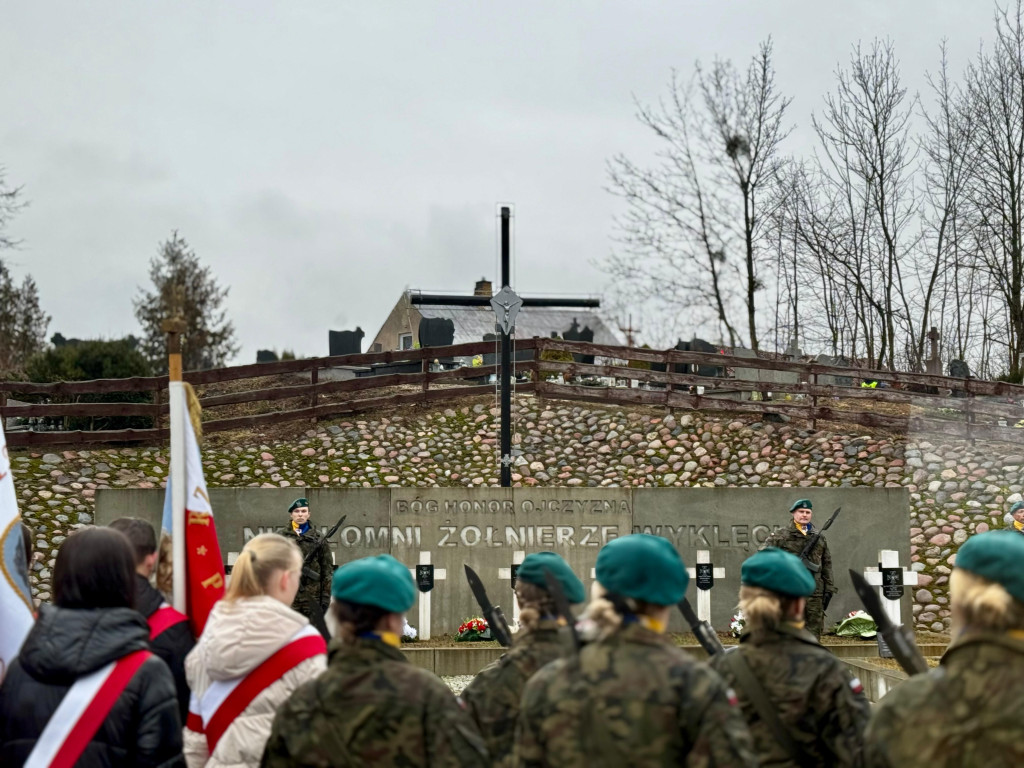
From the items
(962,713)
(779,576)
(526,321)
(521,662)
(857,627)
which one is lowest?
(857,627)

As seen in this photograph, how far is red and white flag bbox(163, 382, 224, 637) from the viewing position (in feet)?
18.1

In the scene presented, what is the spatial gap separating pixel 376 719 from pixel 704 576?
465 inches

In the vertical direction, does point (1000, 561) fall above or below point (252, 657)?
above

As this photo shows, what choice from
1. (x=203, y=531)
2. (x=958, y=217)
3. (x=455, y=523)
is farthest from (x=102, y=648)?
(x=958, y=217)

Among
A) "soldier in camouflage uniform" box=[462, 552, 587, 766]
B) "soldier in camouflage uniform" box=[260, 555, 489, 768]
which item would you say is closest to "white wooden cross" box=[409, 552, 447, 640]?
"soldier in camouflage uniform" box=[462, 552, 587, 766]

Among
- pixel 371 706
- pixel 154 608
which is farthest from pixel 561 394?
pixel 371 706

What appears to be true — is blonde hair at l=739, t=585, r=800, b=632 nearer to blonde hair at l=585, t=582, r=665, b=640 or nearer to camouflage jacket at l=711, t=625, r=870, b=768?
camouflage jacket at l=711, t=625, r=870, b=768

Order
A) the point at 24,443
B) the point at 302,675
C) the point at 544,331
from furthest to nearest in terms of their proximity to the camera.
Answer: the point at 544,331, the point at 24,443, the point at 302,675

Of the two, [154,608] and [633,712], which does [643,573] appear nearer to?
[633,712]

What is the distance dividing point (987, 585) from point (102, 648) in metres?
2.86

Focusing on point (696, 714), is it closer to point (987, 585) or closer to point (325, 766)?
point (987, 585)

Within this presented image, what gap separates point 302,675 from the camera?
4.55 m

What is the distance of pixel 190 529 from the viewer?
5707mm

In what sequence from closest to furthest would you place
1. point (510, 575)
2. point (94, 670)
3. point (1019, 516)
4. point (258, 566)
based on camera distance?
1. point (94, 670)
2. point (258, 566)
3. point (1019, 516)
4. point (510, 575)
